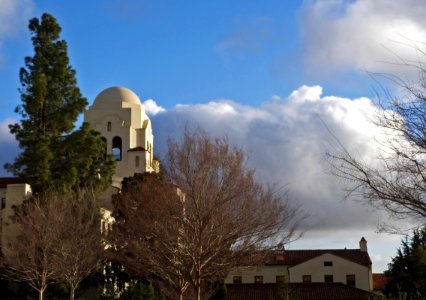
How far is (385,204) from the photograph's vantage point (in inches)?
474

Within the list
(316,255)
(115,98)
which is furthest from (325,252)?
(115,98)

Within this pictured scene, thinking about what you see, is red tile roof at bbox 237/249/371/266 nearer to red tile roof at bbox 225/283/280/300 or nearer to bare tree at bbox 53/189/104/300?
red tile roof at bbox 225/283/280/300

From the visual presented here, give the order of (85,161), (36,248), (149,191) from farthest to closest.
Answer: (85,161), (36,248), (149,191)

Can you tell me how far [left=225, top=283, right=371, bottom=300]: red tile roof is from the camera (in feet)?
192

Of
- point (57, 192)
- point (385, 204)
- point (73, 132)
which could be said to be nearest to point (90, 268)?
point (57, 192)

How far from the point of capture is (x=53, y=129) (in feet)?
157

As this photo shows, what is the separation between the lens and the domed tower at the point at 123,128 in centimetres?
6700

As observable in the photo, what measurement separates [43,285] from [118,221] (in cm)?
547

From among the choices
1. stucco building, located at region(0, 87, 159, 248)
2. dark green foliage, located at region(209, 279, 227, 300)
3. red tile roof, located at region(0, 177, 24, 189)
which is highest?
stucco building, located at region(0, 87, 159, 248)

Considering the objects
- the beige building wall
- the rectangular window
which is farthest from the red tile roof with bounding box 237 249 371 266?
the rectangular window

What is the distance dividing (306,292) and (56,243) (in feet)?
91.7

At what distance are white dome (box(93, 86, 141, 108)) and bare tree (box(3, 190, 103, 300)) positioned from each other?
30140mm

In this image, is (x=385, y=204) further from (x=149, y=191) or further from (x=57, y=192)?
(x=57, y=192)

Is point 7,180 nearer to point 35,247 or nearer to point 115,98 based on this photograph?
point 115,98
